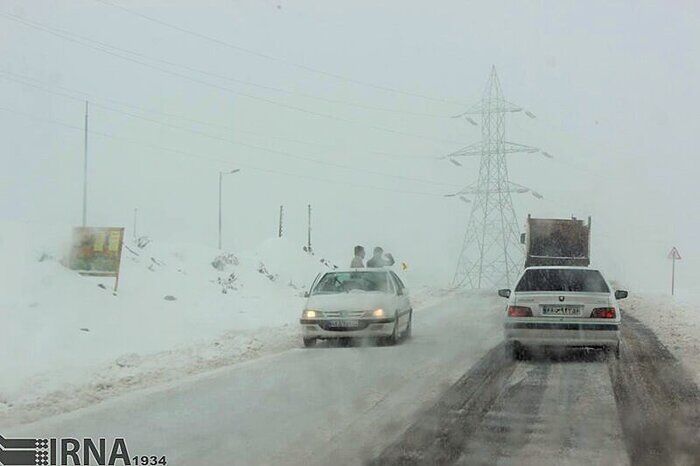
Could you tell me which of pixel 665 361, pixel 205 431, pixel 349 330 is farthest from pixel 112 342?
pixel 665 361

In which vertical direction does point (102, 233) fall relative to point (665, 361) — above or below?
above

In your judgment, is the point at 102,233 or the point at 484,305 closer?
the point at 102,233

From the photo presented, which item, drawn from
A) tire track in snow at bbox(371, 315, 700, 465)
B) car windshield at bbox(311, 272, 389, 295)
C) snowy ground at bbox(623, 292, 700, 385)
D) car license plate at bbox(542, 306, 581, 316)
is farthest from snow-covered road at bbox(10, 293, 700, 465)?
car windshield at bbox(311, 272, 389, 295)

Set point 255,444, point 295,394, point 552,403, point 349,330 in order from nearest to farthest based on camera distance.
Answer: point 255,444 → point 552,403 → point 295,394 → point 349,330

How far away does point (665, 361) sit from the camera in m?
12.2

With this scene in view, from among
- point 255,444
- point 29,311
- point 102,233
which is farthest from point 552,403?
point 102,233

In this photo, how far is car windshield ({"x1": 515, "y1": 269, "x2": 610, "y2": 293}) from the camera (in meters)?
13.0

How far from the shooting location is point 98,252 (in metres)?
18.0

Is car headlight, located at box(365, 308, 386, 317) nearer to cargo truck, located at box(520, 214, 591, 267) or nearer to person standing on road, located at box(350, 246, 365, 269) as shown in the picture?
person standing on road, located at box(350, 246, 365, 269)

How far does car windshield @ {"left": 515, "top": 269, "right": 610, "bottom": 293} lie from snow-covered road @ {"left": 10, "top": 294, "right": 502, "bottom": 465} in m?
1.42

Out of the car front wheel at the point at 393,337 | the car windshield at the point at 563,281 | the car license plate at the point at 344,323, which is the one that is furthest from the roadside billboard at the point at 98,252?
the car windshield at the point at 563,281

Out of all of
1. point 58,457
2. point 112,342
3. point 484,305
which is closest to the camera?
point 58,457

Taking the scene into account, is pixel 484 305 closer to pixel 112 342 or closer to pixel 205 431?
pixel 112 342

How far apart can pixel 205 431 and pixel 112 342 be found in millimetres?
6632
